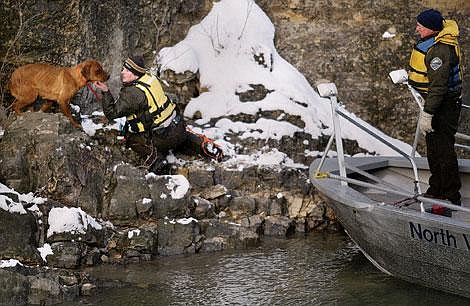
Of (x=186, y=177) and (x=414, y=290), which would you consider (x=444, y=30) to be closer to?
(x=414, y=290)

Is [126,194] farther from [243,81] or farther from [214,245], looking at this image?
[243,81]

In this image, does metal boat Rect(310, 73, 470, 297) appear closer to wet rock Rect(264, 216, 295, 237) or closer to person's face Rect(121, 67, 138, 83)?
wet rock Rect(264, 216, 295, 237)

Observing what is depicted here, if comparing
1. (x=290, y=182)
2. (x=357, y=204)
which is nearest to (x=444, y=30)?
(x=357, y=204)

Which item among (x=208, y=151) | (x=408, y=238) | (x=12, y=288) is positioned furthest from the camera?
(x=208, y=151)

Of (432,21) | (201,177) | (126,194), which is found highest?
(432,21)

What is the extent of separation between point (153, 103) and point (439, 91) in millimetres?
3279

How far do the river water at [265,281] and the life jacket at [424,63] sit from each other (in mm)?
1880

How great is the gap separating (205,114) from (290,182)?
184cm

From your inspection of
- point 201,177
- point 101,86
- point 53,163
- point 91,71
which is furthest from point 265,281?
point 91,71

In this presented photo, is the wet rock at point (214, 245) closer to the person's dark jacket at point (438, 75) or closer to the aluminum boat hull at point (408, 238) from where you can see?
the aluminum boat hull at point (408, 238)

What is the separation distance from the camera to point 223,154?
913 cm

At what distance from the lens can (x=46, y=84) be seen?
8805mm

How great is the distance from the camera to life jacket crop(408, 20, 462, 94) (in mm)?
6559

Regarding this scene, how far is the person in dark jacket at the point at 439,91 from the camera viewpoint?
650 centimetres
